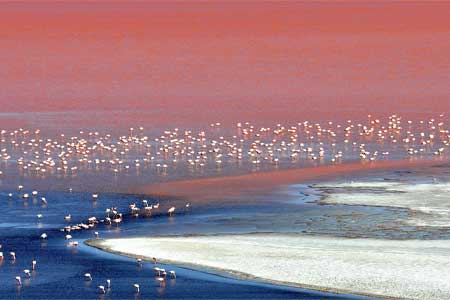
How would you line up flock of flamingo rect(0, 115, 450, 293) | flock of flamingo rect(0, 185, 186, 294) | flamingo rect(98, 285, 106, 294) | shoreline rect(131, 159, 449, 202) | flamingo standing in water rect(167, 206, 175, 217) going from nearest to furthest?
flamingo rect(98, 285, 106, 294), flock of flamingo rect(0, 185, 186, 294), flamingo standing in water rect(167, 206, 175, 217), shoreline rect(131, 159, 449, 202), flock of flamingo rect(0, 115, 450, 293)

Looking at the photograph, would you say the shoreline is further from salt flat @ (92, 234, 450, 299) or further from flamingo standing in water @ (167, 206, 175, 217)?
salt flat @ (92, 234, 450, 299)

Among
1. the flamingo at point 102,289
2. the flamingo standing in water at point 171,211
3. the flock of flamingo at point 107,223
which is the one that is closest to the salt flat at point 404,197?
the flamingo standing in water at point 171,211

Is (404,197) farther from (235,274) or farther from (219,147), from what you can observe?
(219,147)

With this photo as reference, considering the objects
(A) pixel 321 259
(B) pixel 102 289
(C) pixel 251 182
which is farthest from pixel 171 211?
(B) pixel 102 289

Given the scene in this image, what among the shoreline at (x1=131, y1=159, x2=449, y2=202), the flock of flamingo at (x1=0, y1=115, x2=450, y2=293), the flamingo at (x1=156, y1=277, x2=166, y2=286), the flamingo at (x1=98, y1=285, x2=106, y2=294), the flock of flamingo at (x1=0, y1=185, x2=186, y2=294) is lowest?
the flamingo at (x1=98, y1=285, x2=106, y2=294)

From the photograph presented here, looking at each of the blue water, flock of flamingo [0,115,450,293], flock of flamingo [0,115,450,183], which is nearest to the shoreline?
the blue water

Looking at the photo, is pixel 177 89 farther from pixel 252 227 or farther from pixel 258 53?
pixel 252 227

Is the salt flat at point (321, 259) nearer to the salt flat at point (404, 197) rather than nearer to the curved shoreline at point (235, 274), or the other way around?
the curved shoreline at point (235, 274)
